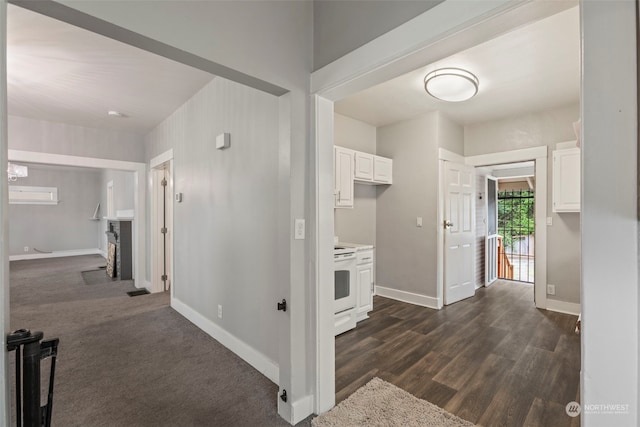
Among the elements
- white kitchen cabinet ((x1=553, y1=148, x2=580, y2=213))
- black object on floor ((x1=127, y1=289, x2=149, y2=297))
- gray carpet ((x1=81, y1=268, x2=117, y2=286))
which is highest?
white kitchen cabinet ((x1=553, y1=148, x2=580, y2=213))

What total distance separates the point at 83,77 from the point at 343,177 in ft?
9.53

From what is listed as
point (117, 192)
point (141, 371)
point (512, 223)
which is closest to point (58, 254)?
point (117, 192)

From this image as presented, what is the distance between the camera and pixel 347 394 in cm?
207

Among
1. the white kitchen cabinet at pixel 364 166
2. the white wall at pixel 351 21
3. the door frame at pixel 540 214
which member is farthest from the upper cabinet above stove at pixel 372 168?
the white wall at pixel 351 21

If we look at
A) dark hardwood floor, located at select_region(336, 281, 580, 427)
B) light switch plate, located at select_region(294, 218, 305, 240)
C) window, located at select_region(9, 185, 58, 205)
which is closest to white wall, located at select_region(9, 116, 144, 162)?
light switch plate, located at select_region(294, 218, 305, 240)

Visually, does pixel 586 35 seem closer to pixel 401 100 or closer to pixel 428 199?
pixel 401 100

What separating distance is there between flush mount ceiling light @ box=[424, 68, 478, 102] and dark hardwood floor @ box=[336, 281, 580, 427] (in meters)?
2.47

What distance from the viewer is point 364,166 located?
3.97m

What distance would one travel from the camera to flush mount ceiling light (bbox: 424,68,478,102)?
103 inches

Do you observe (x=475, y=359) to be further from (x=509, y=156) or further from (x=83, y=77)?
(x=83, y=77)

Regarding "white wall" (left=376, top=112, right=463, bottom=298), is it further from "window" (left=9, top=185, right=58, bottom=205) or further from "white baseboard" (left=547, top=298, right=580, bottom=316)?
"window" (left=9, top=185, right=58, bottom=205)

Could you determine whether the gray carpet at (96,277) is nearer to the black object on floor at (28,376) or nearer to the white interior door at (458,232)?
the black object on floor at (28,376)

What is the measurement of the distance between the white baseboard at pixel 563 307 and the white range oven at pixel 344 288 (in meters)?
2.84

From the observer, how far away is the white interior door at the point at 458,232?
161 inches
